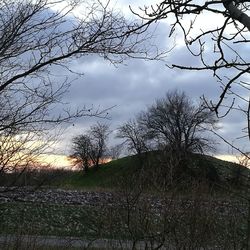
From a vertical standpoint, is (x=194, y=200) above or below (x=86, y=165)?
below

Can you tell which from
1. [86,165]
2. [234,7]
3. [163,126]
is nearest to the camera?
[234,7]

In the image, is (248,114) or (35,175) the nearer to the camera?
(248,114)

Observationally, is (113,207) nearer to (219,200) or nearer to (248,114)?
(219,200)

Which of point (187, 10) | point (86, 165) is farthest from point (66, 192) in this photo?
point (86, 165)

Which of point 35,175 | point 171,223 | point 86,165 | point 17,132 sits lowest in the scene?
point 171,223

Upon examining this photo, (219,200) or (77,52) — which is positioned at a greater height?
(77,52)

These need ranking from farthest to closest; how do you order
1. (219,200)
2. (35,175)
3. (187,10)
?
1. (219,200)
2. (35,175)
3. (187,10)

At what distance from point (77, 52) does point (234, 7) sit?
3.95 m

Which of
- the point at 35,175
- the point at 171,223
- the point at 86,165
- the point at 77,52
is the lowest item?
the point at 171,223

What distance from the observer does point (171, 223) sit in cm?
696

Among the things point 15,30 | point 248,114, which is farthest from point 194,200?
point 248,114

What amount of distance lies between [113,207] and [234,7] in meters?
5.77

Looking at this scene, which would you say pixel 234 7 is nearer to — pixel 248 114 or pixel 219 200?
pixel 248 114

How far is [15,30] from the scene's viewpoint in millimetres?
6258
